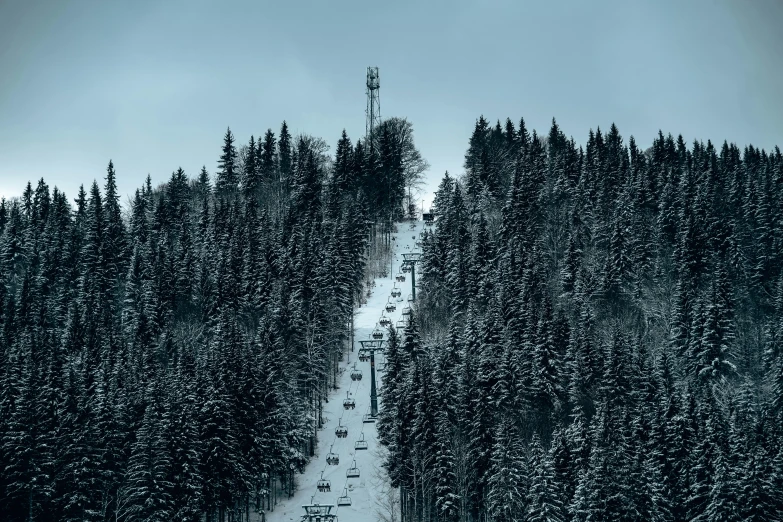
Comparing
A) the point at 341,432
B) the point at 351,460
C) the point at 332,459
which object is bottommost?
the point at 351,460

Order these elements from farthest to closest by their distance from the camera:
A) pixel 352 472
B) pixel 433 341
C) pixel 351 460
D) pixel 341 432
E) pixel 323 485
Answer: pixel 433 341
pixel 341 432
pixel 351 460
pixel 352 472
pixel 323 485

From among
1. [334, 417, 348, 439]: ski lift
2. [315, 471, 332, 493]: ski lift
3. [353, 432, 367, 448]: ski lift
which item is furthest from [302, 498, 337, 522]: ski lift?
[334, 417, 348, 439]: ski lift

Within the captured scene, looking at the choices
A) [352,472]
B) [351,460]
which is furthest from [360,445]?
[352,472]

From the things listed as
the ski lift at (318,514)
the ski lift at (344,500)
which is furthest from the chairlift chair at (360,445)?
the ski lift at (318,514)

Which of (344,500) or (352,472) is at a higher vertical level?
(352,472)

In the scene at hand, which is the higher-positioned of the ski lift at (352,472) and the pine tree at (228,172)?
the pine tree at (228,172)

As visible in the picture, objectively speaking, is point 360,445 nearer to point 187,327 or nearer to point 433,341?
point 433,341

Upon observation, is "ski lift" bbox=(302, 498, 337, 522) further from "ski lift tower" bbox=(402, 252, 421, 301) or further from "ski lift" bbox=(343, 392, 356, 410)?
"ski lift tower" bbox=(402, 252, 421, 301)

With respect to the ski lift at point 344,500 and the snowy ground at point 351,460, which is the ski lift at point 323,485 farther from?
the ski lift at point 344,500
